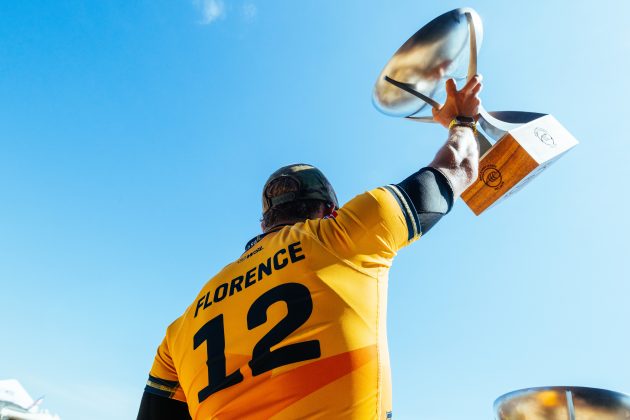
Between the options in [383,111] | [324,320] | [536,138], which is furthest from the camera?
[383,111]

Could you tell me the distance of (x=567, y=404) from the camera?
166 centimetres

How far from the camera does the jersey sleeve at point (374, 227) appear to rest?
1.82 metres

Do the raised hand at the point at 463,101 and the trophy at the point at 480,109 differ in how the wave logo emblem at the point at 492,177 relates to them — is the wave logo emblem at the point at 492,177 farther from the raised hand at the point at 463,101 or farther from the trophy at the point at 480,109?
the raised hand at the point at 463,101

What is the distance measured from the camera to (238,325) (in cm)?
190

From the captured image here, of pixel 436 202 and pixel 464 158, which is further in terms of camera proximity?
pixel 464 158

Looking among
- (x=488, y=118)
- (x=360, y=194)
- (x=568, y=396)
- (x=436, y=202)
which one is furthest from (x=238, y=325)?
(x=488, y=118)

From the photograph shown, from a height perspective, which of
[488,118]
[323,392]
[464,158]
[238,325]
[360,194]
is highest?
[488,118]

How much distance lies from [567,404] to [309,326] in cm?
99

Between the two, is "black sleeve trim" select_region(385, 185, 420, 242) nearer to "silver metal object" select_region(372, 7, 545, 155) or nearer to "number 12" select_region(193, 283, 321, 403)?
"number 12" select_region(193, 283, 321, 403)

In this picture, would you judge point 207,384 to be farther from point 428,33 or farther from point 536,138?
point 428,33

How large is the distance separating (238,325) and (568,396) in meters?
1.30

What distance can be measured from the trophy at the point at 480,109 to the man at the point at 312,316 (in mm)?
859

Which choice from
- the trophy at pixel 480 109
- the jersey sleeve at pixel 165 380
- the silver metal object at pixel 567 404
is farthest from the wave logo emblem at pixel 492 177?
the jersey sleeve at pixel 165 380

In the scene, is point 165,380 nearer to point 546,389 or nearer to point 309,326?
point 309,326
